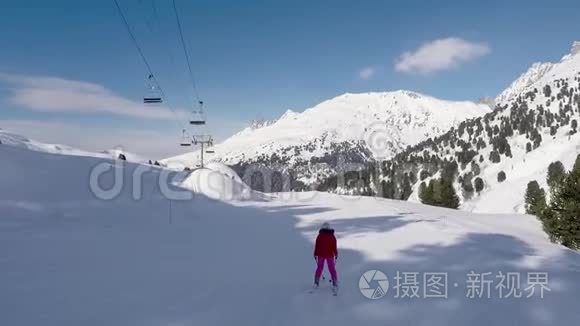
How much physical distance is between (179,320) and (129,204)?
21.8 m

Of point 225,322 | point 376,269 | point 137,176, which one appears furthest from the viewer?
point 137,176

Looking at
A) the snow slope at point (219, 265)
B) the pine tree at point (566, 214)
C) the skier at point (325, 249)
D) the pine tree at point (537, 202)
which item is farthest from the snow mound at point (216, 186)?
the pine tree at point (537, 202)

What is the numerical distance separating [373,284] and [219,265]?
212 inches

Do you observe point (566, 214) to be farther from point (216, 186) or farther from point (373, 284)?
point (216, 186)

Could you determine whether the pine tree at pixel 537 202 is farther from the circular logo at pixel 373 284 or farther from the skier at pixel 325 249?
the skier at pixel 325 249

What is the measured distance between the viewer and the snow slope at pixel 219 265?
30.4 feet

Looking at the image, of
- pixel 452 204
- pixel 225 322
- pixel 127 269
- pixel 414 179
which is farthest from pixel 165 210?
pixel 414 179

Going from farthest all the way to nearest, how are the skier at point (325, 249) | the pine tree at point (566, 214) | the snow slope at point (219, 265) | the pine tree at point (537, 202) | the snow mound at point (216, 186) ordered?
the pine tree at point (537, 202) < the snow mound at point (216, 186) < the pine tree at point (566, 214) < the skier at point (325, 249) < the snow slope at point (219, 265)

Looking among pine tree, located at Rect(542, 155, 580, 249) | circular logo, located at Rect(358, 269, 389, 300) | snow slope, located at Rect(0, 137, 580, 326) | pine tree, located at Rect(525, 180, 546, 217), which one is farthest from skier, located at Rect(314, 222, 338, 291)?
pine tree, located at Rect(525, 180, 546, 217)

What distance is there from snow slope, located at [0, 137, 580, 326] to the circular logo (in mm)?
265

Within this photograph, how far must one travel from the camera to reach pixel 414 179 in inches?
7628

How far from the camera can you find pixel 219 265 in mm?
13875

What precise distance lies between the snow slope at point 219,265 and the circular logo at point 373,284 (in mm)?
265

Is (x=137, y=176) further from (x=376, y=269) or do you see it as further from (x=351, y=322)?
(x=351, y=322)
